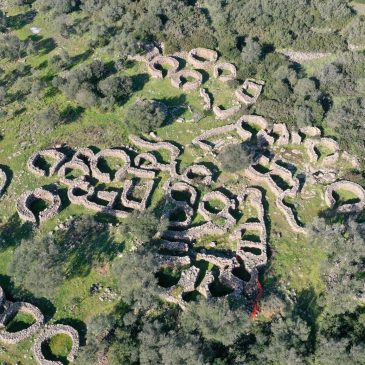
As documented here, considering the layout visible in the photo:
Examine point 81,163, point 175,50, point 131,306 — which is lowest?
point 131,306

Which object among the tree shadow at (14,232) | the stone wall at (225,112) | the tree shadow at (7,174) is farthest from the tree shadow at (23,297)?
the stone wall at (225,112)

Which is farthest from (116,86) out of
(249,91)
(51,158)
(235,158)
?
(235,158)

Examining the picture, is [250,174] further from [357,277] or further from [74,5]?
[74,5]

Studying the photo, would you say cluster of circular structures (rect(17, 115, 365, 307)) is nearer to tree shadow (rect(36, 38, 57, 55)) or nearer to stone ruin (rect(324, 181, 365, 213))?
stone ruin (rect(324, 181, 365, 213))

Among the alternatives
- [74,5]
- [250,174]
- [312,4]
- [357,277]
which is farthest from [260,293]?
[74,5]

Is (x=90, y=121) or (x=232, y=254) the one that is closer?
(x=232, y=254)

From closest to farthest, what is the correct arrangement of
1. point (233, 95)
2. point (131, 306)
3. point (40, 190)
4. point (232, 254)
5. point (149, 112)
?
point (131, 306) < point (232, 254) < point (40, 190) < point (149, 112) < point (233, 95)

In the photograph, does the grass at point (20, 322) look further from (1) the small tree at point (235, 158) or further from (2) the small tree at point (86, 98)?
(2) the small tree at point (86, 98)
